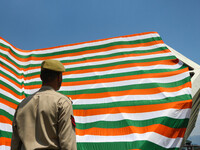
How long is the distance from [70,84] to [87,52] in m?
0.76

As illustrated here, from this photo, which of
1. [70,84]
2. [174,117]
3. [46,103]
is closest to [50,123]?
[46,103]

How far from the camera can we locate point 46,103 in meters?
1.34

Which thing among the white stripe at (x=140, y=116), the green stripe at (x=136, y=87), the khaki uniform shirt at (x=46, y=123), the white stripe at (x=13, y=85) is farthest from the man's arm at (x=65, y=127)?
the white stripe at (x=13, y=85)

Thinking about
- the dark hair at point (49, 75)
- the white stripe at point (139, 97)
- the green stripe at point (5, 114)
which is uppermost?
the white stripe at point (139, 97)

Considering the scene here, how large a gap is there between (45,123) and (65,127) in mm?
126

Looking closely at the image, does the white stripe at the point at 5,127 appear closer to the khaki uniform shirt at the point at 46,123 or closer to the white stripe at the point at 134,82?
the white stripe at the point at 134,82

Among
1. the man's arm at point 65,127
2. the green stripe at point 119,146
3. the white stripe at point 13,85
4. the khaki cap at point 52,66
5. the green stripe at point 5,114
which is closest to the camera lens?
the man's arm at point 65,127

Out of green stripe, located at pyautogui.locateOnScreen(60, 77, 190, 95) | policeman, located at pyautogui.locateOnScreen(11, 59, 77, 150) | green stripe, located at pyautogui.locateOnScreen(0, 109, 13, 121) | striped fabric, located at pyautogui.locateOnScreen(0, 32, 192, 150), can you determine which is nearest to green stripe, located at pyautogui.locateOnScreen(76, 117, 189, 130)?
striped fabric, located at pyautogui.locateOnScreen(0, 32, 192, 150)

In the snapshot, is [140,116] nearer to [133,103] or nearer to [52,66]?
[133,103]

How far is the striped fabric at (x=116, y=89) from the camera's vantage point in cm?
299

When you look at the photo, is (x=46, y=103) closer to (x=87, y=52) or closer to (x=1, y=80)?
(x=1, y=80)

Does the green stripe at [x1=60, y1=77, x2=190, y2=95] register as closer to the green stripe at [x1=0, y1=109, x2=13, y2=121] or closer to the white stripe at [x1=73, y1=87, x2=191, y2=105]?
the white stripe at [x1=73, y1=87, x2=191, y2=105]

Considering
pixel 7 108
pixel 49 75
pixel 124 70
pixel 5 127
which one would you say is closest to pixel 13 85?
pixel 7 108

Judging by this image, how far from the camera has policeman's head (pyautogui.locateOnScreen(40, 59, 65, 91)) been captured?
1417 mm
